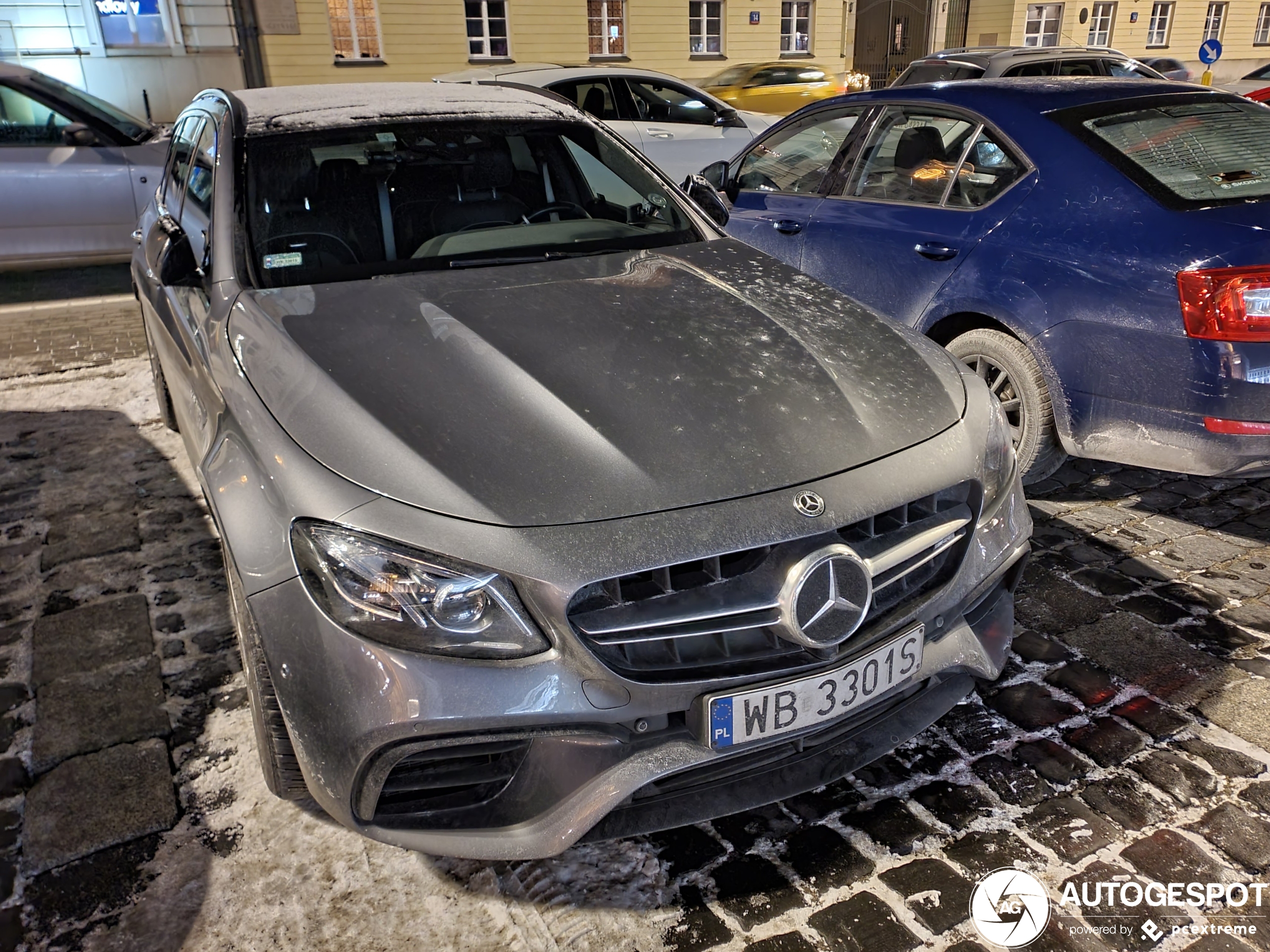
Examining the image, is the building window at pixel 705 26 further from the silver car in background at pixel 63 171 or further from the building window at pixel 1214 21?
the building window at pixel 1214 21

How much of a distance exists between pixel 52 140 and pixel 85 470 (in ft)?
16.0

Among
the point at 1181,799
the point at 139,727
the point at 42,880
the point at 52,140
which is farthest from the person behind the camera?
the point at 52,140

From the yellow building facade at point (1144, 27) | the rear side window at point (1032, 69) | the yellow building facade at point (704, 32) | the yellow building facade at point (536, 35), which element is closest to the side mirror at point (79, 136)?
the rear side window at point (1032, 69)

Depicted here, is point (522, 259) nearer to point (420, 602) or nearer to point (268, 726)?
point (420, 602)

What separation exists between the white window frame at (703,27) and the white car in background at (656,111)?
1424 centimetres

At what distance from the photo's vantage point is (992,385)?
3742 millimetres

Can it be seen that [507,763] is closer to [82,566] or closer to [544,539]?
[544,539]

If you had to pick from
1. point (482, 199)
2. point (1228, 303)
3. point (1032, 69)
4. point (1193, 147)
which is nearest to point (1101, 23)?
point (1032, 69)

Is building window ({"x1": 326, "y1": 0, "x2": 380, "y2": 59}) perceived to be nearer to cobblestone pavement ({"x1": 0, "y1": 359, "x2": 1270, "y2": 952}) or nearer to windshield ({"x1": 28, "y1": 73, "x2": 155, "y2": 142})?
windshield ({"x1": 28, "y1": 73, "x2": 155, "y2": 142})

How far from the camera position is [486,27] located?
20.1 m

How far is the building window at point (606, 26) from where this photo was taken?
2117 cm

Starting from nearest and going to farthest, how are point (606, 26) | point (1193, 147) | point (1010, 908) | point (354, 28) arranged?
point (1010, 908)
point (1193, 147)
point (354, 28)
point (606, 26)

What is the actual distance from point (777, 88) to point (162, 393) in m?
15.1

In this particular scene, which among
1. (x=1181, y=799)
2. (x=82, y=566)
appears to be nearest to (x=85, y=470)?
(x=82, y=566)
